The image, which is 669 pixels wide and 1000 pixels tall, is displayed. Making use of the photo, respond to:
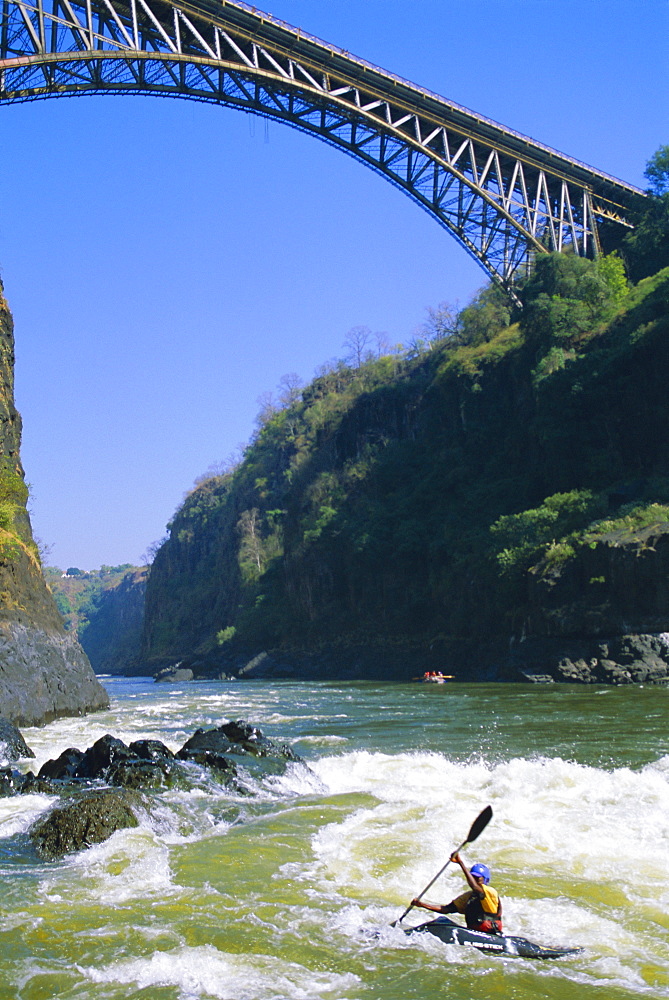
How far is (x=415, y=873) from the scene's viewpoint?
8.76 m

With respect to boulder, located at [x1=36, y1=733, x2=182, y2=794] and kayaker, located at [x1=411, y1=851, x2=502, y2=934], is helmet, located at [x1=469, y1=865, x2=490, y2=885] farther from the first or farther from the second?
boulder, located at [x1=36, y1=733, x2=182, y2=794]

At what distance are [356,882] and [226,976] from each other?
2496 millimetres

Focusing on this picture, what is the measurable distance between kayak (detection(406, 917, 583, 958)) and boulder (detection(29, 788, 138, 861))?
4.47 metres

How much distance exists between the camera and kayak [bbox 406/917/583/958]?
666cm

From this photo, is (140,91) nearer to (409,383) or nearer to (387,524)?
(387,524)

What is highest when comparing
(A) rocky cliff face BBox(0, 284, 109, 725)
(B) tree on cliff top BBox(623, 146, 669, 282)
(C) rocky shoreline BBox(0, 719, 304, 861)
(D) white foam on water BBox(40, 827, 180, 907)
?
(B) tree on cliff top BBox(623, 146, 669, 282)

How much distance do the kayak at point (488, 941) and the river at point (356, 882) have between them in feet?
0.26

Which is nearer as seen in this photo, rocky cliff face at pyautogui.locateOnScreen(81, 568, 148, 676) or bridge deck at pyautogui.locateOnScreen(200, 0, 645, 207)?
bridge deck at pyautogui.locateOnScreen(200, 0, 645, 207)

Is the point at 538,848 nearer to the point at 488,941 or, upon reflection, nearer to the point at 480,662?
the point at 488,941

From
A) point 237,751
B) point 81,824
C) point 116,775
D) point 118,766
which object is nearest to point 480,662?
point 237,751

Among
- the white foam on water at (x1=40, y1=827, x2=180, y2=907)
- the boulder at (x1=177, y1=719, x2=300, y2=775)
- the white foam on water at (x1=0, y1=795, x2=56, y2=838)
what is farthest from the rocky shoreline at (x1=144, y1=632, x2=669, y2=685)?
the white foam on water at (x1=40, y1=827, x2=180, y2=907)

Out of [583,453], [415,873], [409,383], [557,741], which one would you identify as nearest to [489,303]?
[409,383]

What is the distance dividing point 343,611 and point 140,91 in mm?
36107

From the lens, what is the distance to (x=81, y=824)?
992cm
